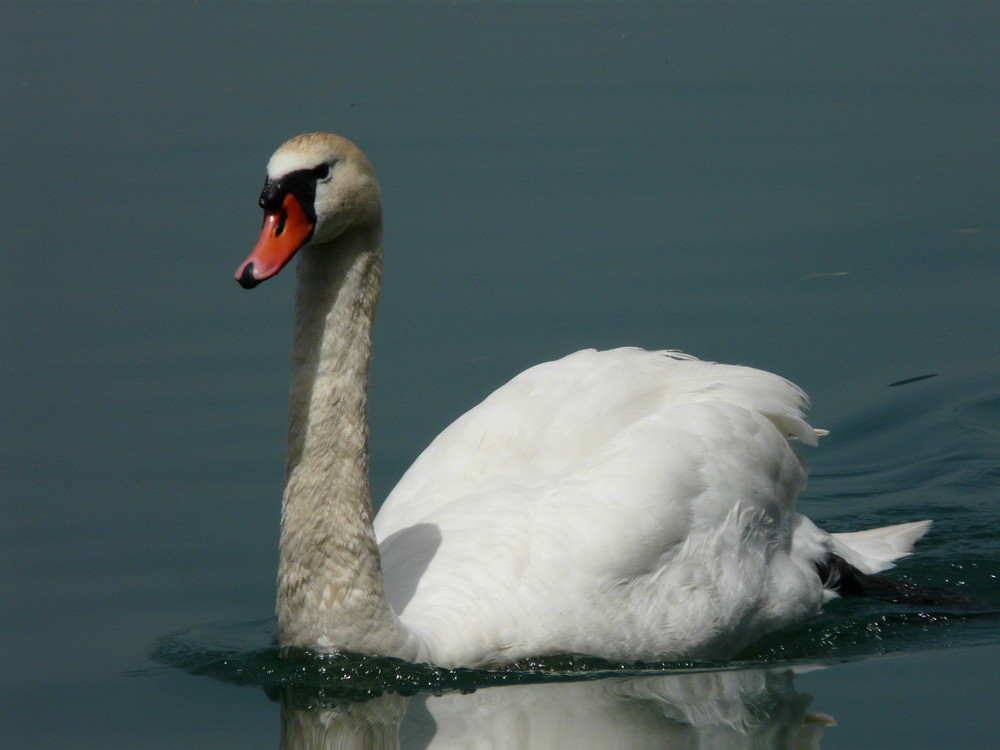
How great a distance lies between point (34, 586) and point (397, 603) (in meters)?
2.08

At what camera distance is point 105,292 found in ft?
31.9

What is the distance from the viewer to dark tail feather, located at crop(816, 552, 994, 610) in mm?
7215

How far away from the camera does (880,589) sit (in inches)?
293

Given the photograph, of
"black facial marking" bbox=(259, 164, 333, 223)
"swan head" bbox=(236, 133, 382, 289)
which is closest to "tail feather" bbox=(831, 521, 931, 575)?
"swan head" bbox=(236, 133, 382, 289)

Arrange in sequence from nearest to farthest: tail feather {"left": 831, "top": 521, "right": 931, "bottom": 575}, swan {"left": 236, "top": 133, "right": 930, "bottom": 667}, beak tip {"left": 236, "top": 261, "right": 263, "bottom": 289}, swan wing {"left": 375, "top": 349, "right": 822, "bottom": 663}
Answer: beak tip {"left": 236, "top": 261, "right": 263, "bottom": 289} < swan {"left": 236, "top": 133, "right": 930, "bottom": 667} < swan wing {"left": 375, "top": 349, "right": 822, "bottom": 663} < tail feather {"left": 831, "top": 521, "right": 931, "bottom": 575}

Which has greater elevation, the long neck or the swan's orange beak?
the swan's orange beak

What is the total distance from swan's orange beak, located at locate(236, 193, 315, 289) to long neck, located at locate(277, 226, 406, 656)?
387 mm

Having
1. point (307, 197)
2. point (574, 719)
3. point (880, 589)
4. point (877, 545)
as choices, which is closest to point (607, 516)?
point (574, 719)

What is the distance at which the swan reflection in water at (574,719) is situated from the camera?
551 centimetres

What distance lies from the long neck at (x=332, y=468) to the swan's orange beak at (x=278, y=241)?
39 centimetres

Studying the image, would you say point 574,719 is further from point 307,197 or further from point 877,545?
point 877,545

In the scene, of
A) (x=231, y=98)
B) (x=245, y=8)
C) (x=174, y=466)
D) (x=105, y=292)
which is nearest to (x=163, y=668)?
(x=174, y=466)

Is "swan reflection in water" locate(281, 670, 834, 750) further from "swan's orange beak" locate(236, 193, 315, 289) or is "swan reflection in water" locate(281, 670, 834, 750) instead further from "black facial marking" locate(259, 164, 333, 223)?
"black facial marking" locate(259, 164, 333, 223)

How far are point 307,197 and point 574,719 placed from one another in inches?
83.1
